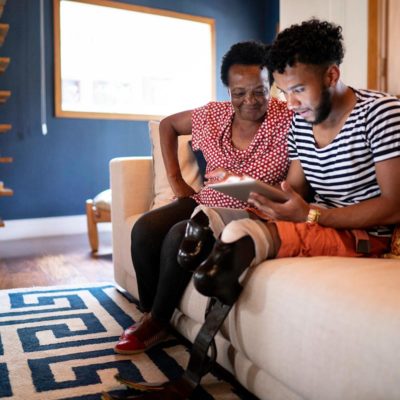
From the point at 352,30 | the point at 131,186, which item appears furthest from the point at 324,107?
the point at 352,30

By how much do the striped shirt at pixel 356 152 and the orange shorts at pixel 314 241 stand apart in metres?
0.08

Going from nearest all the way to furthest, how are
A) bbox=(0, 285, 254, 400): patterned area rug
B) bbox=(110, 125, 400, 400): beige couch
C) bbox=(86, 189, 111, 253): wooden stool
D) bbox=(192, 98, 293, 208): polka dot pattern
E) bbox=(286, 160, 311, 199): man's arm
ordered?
1. bbox=(110, 125, 400, 400): beige couch
2. bbox=(0, 285, 254, 400): patterned area rug
3. bbox=(286, 160, 311, 199): man's arm
4. bbox=(192, 98, 293, 208): polka dot pattern
5. bbox=(86, 189, 111, 253): wooden stool

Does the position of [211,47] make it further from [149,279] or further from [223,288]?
[223,288]

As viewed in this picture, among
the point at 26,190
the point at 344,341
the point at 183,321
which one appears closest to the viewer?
the point at 344,341

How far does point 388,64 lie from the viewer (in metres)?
2.37

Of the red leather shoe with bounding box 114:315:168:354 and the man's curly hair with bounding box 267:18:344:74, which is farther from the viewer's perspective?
the red leather shoe with bounding box 114:315:168:354

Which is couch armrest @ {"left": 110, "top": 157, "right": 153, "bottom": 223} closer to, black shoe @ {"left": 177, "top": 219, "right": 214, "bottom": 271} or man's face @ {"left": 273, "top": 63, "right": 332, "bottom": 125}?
black shoe @ {"left": 177, "top": 219, "right": 214, "bottom": 271}

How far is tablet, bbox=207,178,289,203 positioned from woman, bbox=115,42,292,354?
0.95ft

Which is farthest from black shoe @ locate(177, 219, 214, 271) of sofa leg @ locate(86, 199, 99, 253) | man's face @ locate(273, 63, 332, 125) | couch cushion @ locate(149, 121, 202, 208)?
sofa leg @ locate(86, 199, 99, 253)

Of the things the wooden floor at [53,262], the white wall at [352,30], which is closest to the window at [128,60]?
the wooden floor at [53,262]

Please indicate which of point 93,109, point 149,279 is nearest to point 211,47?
point 93,109

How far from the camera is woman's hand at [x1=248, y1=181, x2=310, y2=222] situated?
1.15 metres

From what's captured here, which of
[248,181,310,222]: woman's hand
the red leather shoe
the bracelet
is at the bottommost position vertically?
the red leather shoe

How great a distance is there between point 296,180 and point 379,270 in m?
0.48
